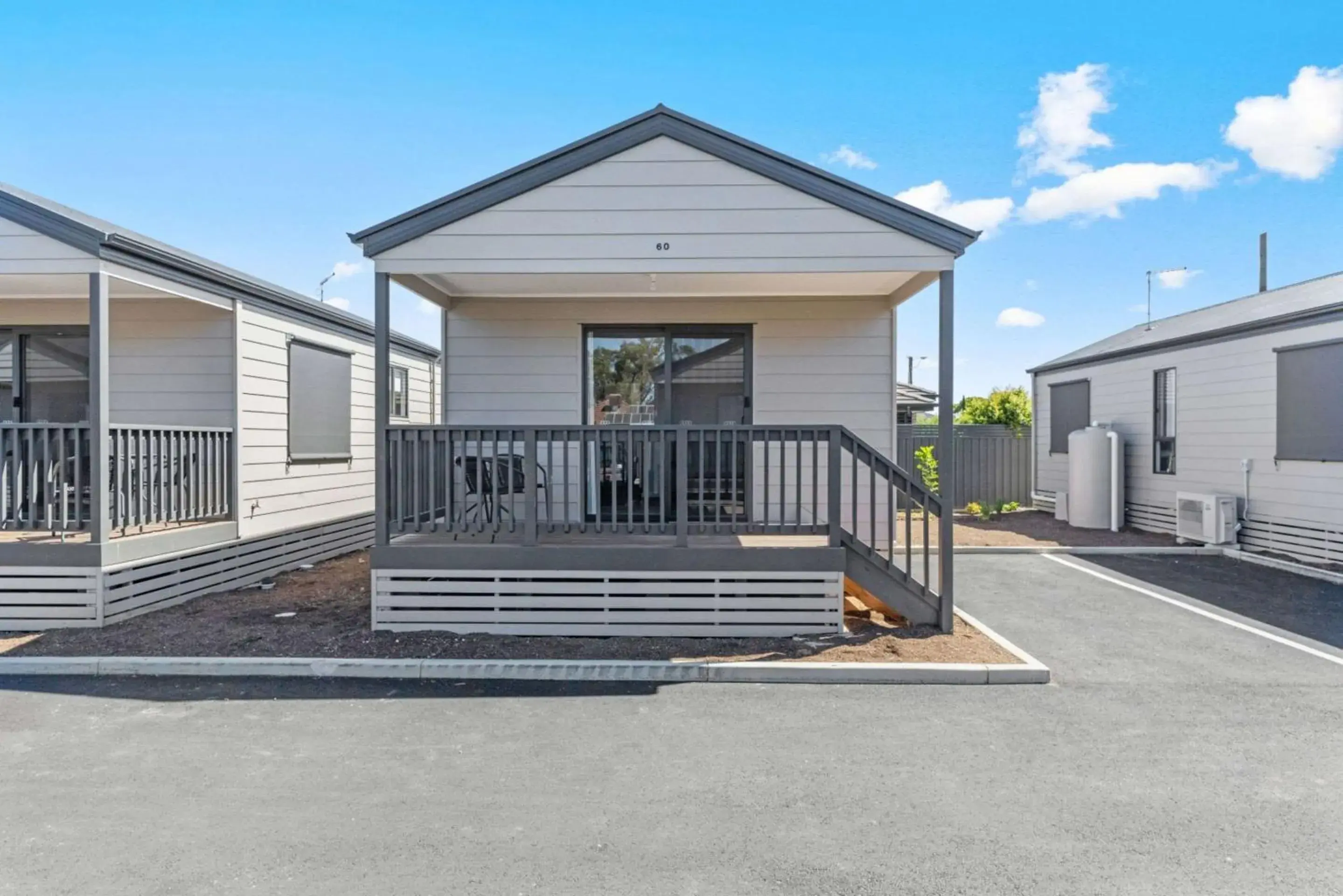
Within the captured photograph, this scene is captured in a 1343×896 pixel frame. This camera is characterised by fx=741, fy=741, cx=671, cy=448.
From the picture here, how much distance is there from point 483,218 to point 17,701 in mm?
4362

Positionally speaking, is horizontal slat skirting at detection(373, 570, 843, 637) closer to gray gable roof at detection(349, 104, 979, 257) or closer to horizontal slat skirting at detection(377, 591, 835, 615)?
horizontal slat skirting at detection(377, 591, 835, 615)

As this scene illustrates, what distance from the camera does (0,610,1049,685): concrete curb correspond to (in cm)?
489

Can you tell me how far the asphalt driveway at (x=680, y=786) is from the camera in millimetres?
2674

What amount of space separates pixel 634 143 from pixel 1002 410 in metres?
13.6

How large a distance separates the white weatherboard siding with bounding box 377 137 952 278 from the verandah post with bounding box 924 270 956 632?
0.88 ft

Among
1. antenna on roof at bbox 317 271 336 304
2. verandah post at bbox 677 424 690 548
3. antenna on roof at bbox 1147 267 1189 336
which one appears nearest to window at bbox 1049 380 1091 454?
antenna on roof at bbox 1147 267 1189 336

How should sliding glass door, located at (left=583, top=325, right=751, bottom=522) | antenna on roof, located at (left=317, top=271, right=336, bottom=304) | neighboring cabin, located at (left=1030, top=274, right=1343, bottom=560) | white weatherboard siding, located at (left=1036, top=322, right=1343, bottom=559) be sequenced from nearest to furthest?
sliding glass door, located at (left=583, top=325, right=751, bottom=522) → neighboring cabin, located at (left=1030, top=274, right=1343, bottom=560) → white weatherboard siding, located at (left=1036, top=322, right=1343, bottom=559) → antenna on roof, located at (left=317, top=271, right=336, bottom=304)

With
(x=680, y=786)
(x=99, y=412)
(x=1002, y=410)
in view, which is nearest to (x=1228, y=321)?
(x=1002, y=410)

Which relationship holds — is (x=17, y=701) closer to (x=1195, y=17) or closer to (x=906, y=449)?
(x=906, y=449)

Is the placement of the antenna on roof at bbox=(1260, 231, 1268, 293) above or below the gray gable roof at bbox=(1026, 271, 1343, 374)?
above

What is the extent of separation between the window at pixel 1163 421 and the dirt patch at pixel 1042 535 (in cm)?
114

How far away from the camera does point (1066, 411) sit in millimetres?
14203

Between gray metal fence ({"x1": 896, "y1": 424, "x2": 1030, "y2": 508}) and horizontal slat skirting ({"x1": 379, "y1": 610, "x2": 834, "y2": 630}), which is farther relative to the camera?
gray metal fence ({"x1": 896, "y1": 424, "x2": 1030, "y2": 508})

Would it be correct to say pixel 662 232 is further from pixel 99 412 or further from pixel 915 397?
pixel 915 397
